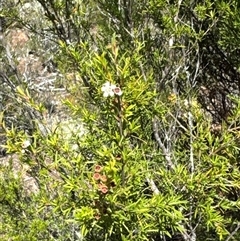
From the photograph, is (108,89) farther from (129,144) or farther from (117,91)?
(129,144)

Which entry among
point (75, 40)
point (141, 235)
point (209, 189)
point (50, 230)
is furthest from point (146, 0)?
point (50, 230)

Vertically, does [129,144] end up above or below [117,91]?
below

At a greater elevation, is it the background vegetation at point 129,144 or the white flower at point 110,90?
the white flower at point 110,90

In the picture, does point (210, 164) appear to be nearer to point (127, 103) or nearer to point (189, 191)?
point (189, 191)

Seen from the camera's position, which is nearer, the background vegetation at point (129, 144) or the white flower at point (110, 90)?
the white flower at point (110, 90)

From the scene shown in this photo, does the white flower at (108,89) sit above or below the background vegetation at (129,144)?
above

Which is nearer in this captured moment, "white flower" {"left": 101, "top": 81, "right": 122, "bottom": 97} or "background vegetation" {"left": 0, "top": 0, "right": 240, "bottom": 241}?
"white flower" {"left": 101, "top": 81, "right": 122, "bottom": 97}

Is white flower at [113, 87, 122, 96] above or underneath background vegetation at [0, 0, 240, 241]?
above

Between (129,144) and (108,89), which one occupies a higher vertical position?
(108,89)

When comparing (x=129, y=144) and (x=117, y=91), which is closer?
(x=117, y=91)

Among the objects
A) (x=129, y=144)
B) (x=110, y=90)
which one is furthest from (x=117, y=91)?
(x=129, y=144)

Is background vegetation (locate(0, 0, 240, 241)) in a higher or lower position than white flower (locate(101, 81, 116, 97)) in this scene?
lower

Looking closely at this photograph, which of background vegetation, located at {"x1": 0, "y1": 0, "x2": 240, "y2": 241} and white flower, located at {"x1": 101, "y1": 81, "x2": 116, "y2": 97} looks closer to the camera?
white flower, located at {"x1": 101, "y1": 81, "x2": 116, "y2": 97}

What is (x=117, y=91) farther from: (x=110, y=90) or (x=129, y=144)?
(x=129, y=144)
